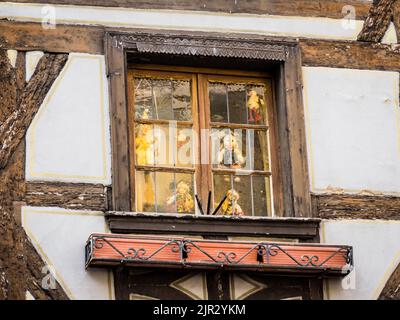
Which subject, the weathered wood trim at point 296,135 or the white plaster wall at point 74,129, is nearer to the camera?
the white plaster wall at point 74,129

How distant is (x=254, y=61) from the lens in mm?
12203

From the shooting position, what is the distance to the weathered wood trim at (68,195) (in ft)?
37.3

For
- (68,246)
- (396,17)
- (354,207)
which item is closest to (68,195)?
(68,246)

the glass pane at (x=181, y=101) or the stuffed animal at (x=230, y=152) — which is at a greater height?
the glass pane at (x=181, y=101)

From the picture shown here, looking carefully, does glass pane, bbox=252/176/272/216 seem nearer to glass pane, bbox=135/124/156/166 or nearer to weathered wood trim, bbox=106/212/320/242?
weathered wood trim, bbox=106/212/320/242

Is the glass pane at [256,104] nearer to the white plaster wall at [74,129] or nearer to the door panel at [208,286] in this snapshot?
the white plaster wall at [74,129]

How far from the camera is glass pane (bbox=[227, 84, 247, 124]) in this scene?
12227mm

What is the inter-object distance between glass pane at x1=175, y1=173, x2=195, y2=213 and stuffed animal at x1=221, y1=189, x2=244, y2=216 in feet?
0.81

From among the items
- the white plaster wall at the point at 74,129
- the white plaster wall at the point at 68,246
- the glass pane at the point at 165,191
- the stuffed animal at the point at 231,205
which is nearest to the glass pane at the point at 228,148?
the stuffed animal at the point at 231,205

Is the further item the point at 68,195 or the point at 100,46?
the point at 100,46

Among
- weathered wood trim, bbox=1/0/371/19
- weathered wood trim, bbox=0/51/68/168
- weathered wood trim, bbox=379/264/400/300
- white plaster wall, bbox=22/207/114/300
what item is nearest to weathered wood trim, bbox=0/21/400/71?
weathered wood trim, bbox=0/51/68/168

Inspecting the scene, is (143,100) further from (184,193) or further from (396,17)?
(396,17)

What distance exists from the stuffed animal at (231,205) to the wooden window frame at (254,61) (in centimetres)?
31

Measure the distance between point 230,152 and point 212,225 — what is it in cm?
81
